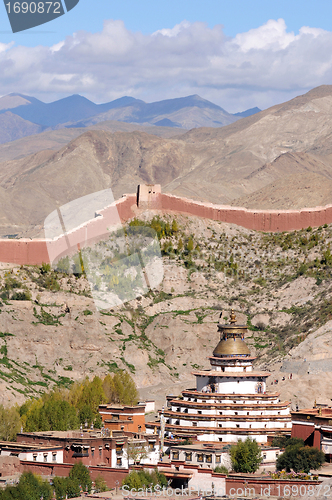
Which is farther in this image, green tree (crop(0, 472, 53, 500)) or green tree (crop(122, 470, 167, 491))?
green tree (crop(122, 470, 167, 491))

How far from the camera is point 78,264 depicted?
10112 centimetres

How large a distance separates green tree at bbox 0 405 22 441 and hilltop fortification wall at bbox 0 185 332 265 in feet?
119

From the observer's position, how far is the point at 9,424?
6316cm

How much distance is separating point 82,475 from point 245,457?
28.0ft

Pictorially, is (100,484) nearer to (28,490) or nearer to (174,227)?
(28,490)

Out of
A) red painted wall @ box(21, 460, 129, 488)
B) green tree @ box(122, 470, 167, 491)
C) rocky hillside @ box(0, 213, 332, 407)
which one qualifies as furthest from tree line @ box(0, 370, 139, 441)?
green tree @ box(122, 470, 167, 491)

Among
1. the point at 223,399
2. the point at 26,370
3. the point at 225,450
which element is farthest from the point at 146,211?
the point at 225,450

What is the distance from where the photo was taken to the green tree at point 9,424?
62.2 meters

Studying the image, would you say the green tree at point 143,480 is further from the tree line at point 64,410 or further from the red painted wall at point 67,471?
the tree line at point 64,410

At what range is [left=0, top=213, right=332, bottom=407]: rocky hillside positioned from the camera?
83438mm

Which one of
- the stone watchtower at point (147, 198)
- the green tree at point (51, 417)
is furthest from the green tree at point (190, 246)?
the green tree at point (51, 417)

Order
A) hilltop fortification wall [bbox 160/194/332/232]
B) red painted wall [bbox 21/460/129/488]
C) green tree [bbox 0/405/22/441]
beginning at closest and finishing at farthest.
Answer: red painted wall [bbox 21/460/129/488] < green tree [bbox 0/405/22/441] < hilltop fortification wall [bbox 160/194/332/232]

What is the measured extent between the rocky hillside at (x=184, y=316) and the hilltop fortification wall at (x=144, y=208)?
149cm

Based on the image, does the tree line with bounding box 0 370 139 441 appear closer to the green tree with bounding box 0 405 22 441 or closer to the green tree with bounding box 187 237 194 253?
the green tree with bounding box 0 405 22 441
